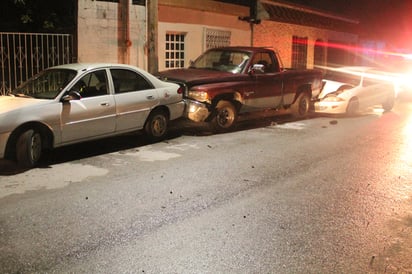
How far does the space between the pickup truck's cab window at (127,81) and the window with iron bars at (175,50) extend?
21.0ft

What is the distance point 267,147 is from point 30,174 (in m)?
4.49

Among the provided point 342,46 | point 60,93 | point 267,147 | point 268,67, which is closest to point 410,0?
point 342,46

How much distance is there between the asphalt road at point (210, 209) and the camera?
4508 mm

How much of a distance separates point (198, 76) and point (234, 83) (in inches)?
33.3

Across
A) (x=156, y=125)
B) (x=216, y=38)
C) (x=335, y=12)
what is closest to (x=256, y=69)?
(x=156, y=125)

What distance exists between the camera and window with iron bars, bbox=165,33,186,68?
52.6 ft

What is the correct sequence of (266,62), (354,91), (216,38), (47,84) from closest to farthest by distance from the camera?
(47,84) < (266,62) < (354,91) < (216,38)

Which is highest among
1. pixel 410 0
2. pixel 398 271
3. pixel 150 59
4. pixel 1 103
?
pixel 410 0

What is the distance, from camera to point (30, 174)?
7438 millimetres

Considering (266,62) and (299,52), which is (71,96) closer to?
(266,62)

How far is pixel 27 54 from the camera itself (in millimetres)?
12516

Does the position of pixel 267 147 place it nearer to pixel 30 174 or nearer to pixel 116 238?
pixel 30 174

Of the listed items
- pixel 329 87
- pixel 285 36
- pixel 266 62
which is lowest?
pixel 329 87

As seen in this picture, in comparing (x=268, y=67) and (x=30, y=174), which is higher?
(x=268, y=67)
